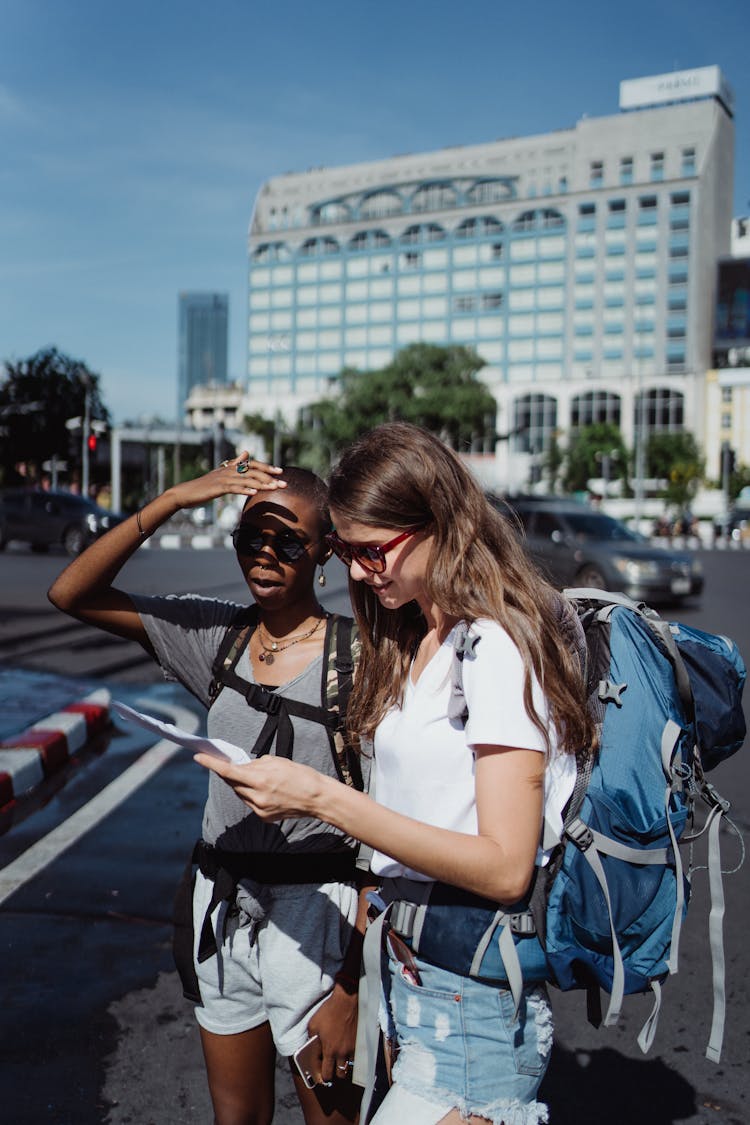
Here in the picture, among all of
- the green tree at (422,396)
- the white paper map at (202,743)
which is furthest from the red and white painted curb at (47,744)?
the green tree at (422,396)

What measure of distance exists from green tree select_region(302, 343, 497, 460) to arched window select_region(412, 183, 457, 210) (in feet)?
150

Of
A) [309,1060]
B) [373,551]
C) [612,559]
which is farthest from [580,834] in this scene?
[612,559]

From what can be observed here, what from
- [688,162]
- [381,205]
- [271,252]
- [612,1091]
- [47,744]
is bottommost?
[612,1091]

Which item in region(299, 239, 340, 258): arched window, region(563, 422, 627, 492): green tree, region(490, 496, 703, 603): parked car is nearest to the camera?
region(490, 496, 703, 603): parked car

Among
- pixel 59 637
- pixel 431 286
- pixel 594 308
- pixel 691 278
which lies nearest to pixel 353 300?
pixel 431 286

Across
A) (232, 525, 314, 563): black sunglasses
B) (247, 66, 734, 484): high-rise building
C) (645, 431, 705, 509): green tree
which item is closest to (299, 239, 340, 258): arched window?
A: (247, 66, 734, 484): high-rise building

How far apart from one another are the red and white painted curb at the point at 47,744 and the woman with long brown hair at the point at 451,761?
4447 millimetres

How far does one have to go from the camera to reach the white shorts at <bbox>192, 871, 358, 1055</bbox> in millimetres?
2062

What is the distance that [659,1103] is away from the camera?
2.97 metres

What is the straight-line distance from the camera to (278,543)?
2.23 metres

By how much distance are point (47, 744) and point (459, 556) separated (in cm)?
533

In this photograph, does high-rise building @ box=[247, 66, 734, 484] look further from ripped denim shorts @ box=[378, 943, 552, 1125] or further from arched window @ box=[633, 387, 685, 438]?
ripped denim shorts @ box=[378, 943, 552, 1125]

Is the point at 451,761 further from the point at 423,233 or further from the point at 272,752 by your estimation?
the point at 423,233

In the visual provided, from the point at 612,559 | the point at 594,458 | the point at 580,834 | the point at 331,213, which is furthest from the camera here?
the point at 331,213
